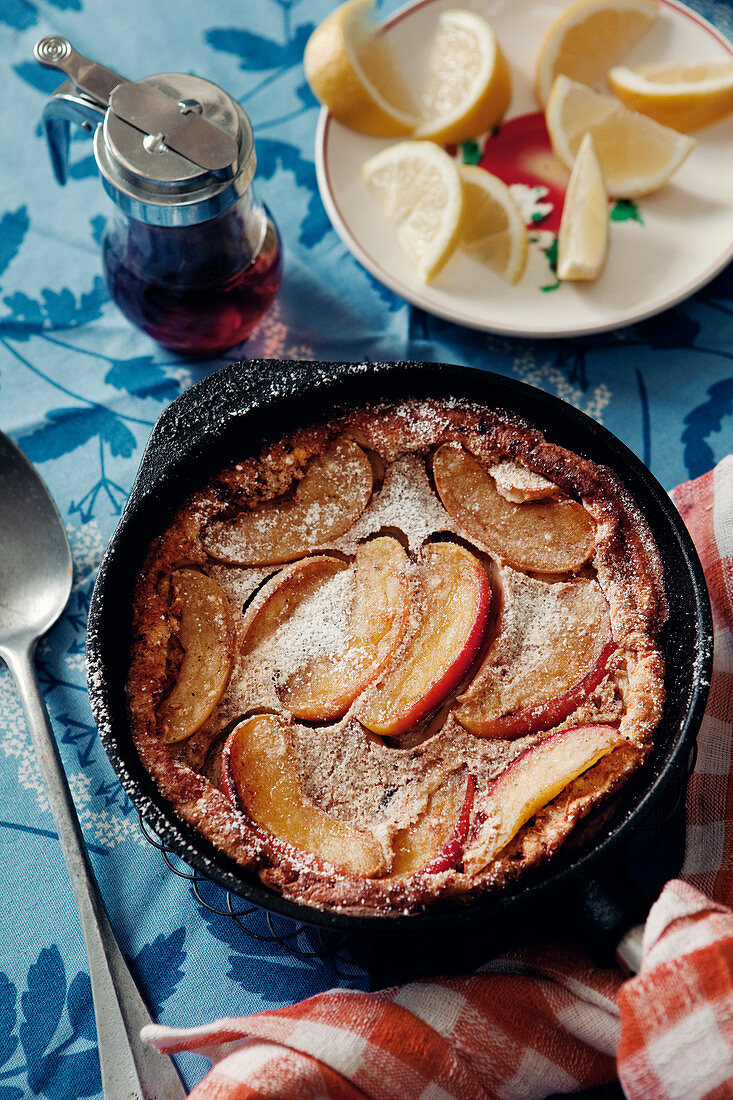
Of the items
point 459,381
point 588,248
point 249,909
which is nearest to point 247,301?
point 459,381

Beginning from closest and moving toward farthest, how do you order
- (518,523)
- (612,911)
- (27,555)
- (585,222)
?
(612,911) < (518,523) < (27,555) < (585,222)

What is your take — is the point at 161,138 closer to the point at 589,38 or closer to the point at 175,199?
the point at 175,199

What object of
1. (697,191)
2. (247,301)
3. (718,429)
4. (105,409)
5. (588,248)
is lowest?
(105,409)

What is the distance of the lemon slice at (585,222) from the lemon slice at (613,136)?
0.20ft

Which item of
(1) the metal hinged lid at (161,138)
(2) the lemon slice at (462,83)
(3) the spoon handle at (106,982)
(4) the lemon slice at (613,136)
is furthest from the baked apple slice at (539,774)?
(2) the lemon slice at (462,83)

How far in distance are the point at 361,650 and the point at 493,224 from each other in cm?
107

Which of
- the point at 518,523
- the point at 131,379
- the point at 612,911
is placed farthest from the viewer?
the point at 131,379

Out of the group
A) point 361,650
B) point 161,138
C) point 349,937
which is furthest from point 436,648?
point 161,138

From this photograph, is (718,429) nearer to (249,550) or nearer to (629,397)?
(629,397)

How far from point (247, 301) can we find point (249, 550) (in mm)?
630

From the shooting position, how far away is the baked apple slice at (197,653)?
1543mm

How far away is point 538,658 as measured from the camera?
5.09 feet

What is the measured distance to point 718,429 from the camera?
203 cm

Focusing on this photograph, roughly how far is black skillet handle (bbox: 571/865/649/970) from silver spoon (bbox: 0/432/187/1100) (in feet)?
2.53
